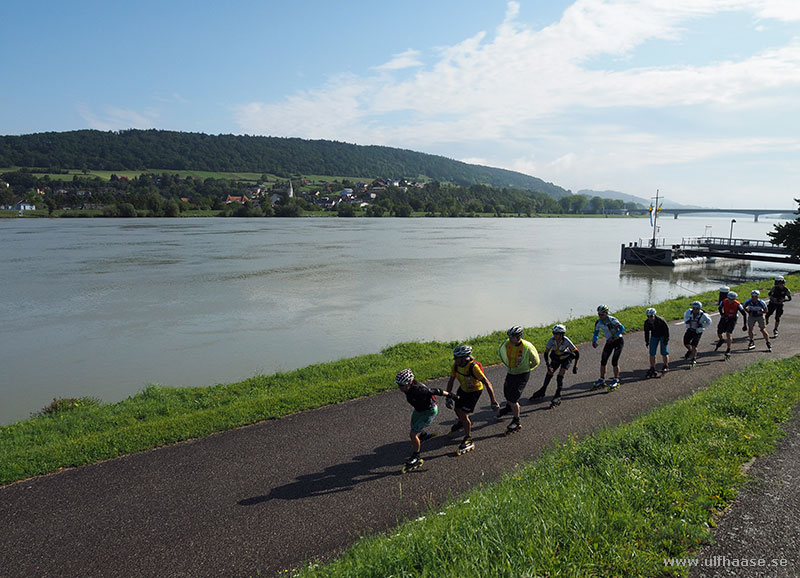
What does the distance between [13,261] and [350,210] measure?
10893cm

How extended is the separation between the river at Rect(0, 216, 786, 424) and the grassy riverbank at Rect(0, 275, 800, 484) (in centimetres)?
288

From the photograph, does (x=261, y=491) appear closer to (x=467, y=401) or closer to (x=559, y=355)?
(x=467, y=401)

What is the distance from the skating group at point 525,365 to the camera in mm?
6922

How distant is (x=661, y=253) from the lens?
49.6m

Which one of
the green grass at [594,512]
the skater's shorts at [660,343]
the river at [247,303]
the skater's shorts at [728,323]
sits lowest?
the river at [247,303]

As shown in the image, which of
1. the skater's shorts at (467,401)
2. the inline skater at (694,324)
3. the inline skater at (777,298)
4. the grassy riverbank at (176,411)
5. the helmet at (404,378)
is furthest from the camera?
the inline skater at (777,298)

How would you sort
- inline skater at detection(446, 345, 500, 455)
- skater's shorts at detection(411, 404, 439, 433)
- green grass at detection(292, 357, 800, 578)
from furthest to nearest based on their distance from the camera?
inline skater at detection(446, 345, 500, 455), skater's shorts at detection(411, 404, 439, 433), green grass at detection(292, 357, 800, 578)

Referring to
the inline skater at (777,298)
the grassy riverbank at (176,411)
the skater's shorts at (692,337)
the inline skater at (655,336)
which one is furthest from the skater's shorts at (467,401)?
the inline skater at (777,298)

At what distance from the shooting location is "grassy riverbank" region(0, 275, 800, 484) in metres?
7.55

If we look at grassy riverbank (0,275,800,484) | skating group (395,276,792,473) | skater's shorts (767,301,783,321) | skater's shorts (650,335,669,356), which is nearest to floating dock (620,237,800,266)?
skater's shorts (767,301,783,321)

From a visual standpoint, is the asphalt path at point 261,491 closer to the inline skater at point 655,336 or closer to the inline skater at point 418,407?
the inline skater at point 418,407

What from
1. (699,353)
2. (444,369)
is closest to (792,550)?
(444,369)

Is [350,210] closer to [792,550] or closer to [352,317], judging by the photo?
[352,317]

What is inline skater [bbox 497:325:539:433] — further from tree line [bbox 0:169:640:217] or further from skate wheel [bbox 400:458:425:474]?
tree line [bbox 0:169:640:217]
